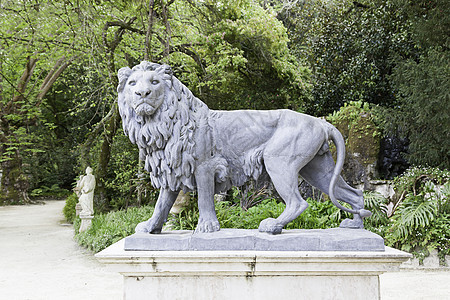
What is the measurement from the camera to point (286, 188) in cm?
261

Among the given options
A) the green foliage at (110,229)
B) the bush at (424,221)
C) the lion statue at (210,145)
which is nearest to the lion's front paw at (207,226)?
the lion statue at (210,145)

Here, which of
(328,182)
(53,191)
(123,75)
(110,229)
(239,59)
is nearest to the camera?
(123,75)

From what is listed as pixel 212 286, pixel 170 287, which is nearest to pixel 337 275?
pixel 212 286

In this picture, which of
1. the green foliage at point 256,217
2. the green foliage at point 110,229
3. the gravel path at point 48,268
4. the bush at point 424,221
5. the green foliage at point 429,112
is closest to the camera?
the gravel path at point 48,268

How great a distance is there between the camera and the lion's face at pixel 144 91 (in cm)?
249

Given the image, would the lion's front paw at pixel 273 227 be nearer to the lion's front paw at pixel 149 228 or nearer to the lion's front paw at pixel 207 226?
the lion's front paw at pixel 207 226

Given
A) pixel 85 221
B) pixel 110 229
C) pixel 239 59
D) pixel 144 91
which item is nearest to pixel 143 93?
pixel 144 91

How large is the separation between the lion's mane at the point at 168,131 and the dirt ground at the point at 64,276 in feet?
8.80

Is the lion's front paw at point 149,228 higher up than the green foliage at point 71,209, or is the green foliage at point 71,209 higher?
the lion's front paw at point 149,228

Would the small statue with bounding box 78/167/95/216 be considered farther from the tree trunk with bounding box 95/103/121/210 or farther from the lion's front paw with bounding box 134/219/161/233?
the lion's front paw with bounding box 134/219/161/233

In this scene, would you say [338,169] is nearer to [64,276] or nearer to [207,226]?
[207,226]

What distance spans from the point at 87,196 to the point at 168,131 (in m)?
7.26

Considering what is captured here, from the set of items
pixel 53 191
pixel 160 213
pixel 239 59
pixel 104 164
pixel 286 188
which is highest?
pixel 239 59

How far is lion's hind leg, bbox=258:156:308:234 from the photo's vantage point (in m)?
2.60
